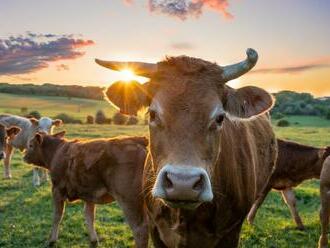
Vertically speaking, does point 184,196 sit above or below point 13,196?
above

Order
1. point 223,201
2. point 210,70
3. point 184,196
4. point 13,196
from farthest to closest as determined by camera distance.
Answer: point 13,196 < point 223,201 < point 210,70 < point 184,196

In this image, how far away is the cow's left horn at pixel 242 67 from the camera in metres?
5.09

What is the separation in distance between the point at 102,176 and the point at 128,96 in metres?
3.54

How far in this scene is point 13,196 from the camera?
14.5 metres

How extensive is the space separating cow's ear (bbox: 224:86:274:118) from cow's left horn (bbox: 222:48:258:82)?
0.18 m

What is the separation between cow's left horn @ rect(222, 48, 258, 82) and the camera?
509 centimetres

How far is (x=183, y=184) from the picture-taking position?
4055 mm

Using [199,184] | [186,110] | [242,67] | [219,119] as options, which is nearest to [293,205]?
[242,67]

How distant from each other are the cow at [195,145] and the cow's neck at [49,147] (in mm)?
5211

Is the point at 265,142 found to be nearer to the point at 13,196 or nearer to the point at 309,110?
the point at 13,196

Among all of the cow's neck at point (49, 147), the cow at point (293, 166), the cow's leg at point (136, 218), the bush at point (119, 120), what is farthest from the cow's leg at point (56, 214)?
the bush at point (119, 120)

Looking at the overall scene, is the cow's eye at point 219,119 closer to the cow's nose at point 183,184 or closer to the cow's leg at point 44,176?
the cow's nose at point 183,184

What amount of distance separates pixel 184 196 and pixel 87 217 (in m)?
6.02

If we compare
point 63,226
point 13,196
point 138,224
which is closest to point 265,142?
point 138,224
